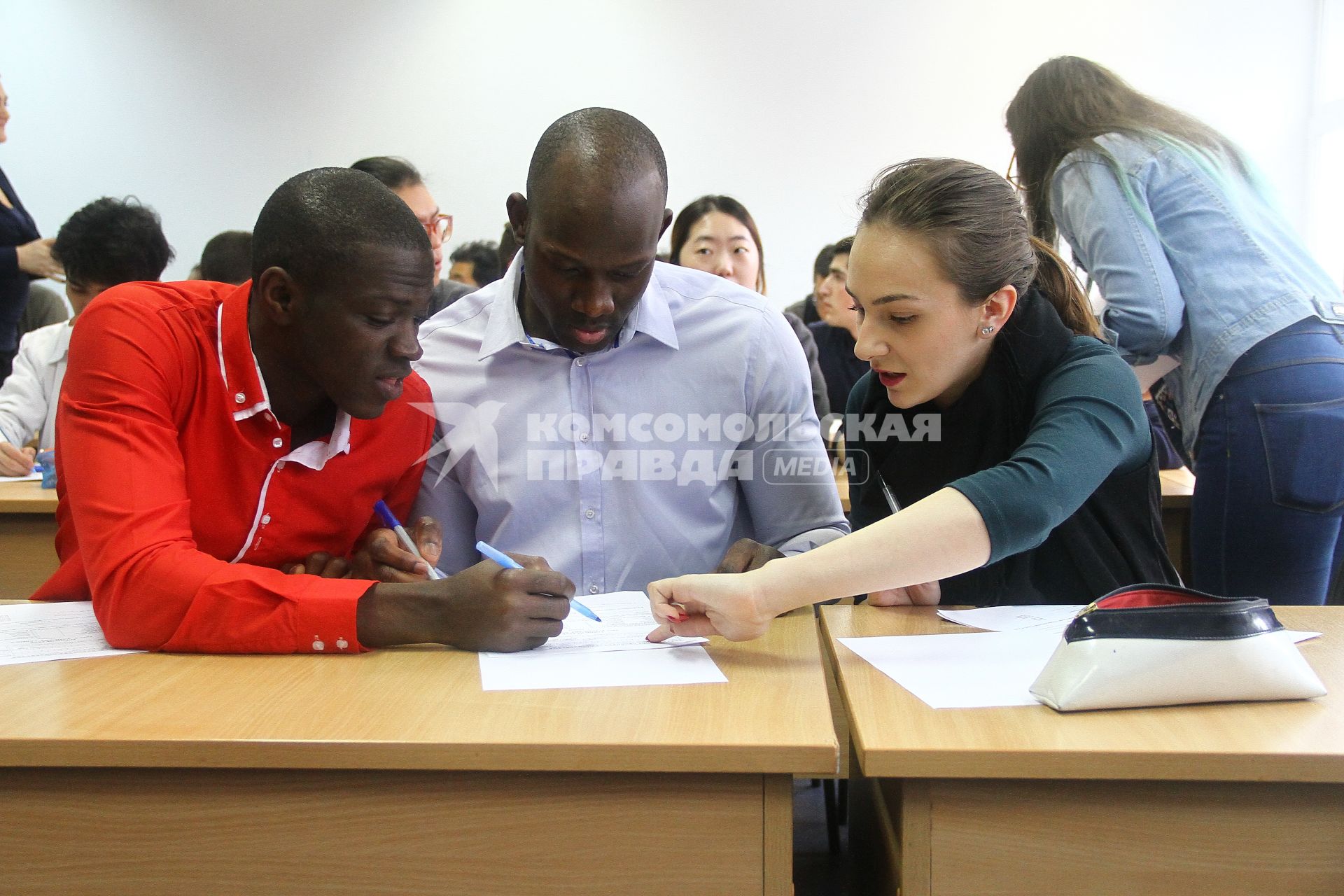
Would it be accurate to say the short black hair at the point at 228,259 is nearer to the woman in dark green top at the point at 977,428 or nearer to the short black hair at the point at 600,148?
the short black hair at the point at 600,148

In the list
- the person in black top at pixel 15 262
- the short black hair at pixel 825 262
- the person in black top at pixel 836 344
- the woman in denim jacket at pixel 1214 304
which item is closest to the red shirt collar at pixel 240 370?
the woman in denim jacket at pixel 1214 304

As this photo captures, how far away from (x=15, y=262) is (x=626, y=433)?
2.77 m

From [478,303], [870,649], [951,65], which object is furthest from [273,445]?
[951,65]

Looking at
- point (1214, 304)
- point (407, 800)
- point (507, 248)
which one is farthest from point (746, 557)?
point (507, 248)

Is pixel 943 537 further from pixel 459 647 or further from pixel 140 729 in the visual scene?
pixel 140 729

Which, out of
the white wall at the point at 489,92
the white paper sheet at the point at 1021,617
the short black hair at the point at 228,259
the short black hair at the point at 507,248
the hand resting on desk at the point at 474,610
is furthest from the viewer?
the white wall at the point at 489,92

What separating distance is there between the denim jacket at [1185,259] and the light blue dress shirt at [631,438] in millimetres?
633

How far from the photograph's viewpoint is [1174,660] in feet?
3.22

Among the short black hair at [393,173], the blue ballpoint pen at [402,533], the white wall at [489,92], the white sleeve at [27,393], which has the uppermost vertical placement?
the white wall at [489,92]

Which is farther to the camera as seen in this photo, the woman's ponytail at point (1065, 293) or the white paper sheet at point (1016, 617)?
the woman's ponytail at point (1065, 293)

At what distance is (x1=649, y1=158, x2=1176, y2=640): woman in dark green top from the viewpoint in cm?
120

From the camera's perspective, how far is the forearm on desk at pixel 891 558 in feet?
3.91

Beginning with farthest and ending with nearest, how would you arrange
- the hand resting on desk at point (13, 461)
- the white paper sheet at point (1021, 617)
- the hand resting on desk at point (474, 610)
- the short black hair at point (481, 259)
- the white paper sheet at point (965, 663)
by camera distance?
the short black hair at point (481, 259)
the hand resting on desk at point (13, 461)
the white paper sheet at point (1021, 617)
the hand resting on desk at point (474, 610)
the white paper sheet at point (965, 663)

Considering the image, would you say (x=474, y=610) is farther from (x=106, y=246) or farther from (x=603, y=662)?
(x=106, y=246)
